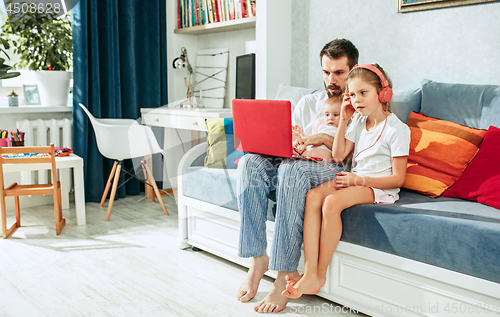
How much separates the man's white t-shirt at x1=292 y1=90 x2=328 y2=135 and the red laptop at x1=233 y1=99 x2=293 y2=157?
38 cm

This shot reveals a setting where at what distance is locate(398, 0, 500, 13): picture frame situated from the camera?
6.36 feet

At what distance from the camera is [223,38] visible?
3.25 m

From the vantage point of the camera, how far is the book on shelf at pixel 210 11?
109 inches

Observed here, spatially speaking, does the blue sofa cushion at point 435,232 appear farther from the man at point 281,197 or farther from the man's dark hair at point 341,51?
the man's dark hair at point 341,51

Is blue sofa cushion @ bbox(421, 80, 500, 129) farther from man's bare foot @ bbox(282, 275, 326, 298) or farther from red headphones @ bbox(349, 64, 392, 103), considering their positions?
man's bare foot @ bbox(282, 275, 326, 298)

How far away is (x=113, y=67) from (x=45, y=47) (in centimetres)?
49

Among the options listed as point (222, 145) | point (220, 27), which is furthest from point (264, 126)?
point (220, 27)

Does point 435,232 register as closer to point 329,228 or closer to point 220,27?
point 329,228

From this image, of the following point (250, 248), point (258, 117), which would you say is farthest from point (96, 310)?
point (258, 117)

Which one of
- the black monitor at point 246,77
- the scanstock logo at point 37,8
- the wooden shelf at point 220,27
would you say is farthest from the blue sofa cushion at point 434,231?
the scanstock logo at point 37,8

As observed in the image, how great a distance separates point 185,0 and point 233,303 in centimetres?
250

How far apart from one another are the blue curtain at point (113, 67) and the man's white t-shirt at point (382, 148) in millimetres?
2199

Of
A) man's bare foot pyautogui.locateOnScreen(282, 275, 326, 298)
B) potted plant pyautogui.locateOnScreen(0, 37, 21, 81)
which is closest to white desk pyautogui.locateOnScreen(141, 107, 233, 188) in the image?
potted plant pyautogui.locateOnScreen(0, 37, 21, 81)

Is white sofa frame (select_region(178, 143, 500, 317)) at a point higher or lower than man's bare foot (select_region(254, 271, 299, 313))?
higher
